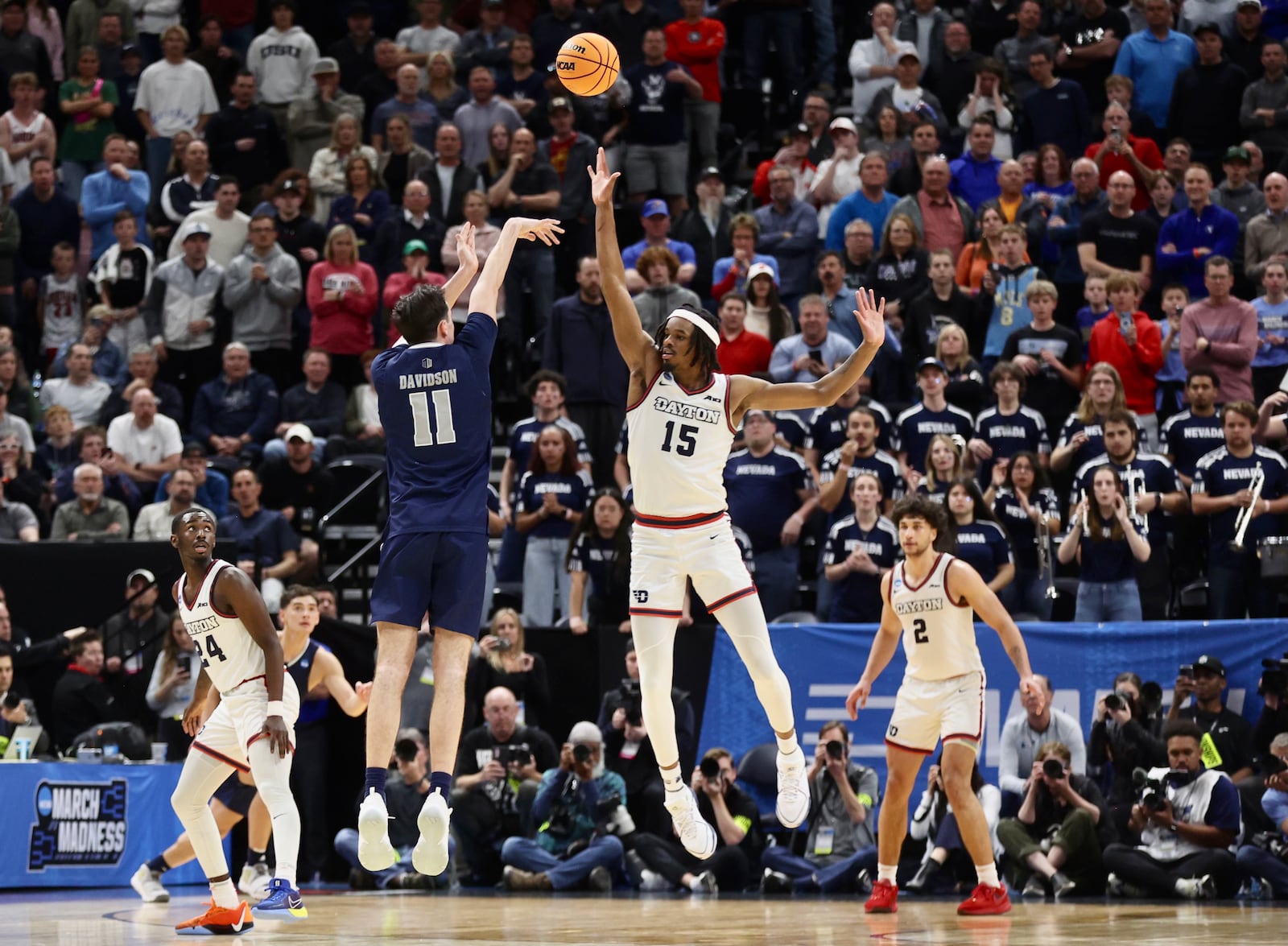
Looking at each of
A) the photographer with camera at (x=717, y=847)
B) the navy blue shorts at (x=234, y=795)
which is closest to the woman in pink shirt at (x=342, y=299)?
the navy blue shorts at (x=234, y=795)

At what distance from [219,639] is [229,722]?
0.54 metres

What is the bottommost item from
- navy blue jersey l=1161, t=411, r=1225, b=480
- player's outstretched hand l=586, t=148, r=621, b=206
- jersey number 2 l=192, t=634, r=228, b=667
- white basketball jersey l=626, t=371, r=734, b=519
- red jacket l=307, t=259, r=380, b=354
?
jersey number 2 l=192, t=634, r=228, b=667

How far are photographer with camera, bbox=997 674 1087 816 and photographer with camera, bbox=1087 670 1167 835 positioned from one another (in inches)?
6.8

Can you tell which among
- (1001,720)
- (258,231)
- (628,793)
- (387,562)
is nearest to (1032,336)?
(1001,720)

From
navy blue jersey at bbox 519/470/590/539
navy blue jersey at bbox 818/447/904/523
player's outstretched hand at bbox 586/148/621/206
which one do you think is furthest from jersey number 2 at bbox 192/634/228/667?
navy blue jersey at bbox 818/447/904/523

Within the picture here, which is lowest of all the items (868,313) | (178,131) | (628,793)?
(628,793)

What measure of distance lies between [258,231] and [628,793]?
8399mm

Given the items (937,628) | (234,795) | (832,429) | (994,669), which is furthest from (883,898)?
(832,429)

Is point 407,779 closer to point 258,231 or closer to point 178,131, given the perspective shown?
point 258,231

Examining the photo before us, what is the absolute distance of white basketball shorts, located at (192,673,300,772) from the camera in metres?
11.7

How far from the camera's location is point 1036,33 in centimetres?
2330

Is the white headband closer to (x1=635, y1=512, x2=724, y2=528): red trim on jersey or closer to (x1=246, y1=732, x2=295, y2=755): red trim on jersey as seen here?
(x1=635, y1=512, x2=724, y2=528): red trim on jersey

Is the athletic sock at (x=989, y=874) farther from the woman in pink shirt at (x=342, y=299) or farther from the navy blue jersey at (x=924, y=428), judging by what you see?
the woman in pink shirt at (x=342, y=299)

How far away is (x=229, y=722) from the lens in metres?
11.8
